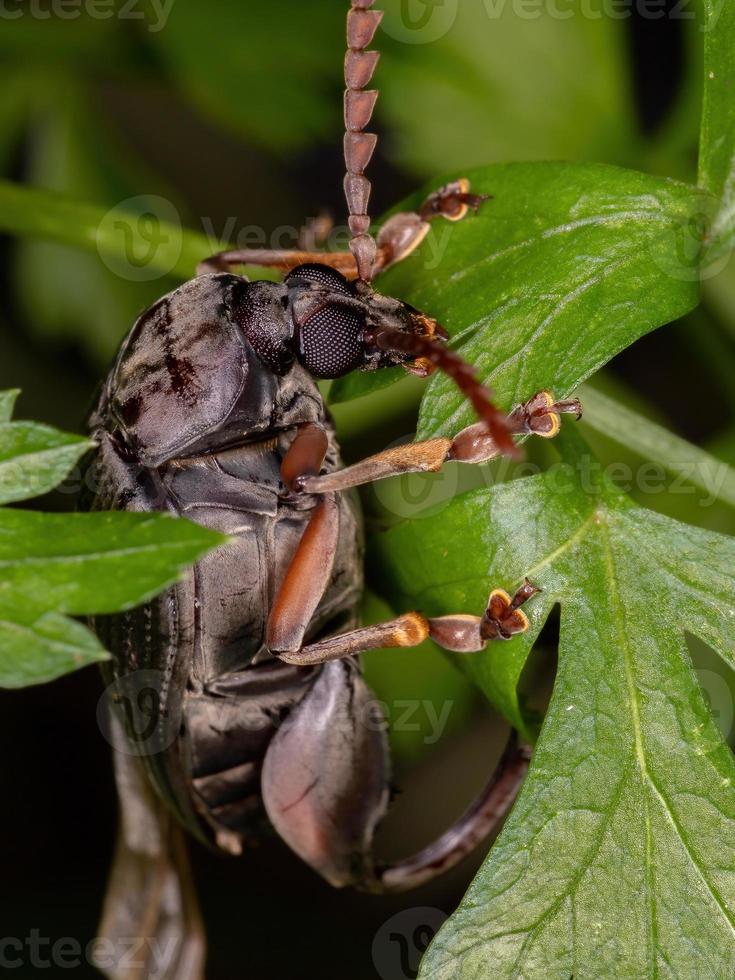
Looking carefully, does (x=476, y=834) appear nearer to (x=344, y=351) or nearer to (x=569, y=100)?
(x=344, y=351)

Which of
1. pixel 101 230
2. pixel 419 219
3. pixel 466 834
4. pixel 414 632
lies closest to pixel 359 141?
pixel 419 219

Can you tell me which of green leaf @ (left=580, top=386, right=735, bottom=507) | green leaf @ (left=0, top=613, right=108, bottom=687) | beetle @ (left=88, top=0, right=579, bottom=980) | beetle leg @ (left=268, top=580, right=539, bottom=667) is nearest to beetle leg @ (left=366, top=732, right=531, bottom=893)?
beetle @ (left=88, top=0, right=579, bottom=980)

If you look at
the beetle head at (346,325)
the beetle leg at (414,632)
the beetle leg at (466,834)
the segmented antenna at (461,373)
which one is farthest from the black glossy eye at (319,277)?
the beetle leg at (466,834)

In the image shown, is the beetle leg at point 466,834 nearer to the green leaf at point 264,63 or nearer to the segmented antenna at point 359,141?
the segmented antenna at point 359,141

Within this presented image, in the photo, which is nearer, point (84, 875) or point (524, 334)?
point (524, 334)

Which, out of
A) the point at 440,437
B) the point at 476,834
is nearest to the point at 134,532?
the point at 440,437
